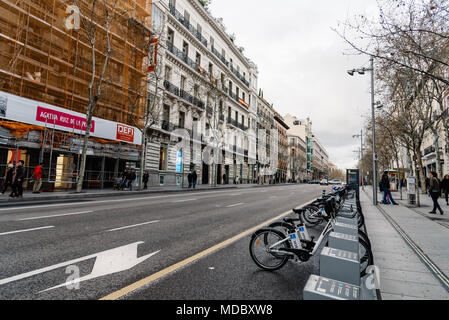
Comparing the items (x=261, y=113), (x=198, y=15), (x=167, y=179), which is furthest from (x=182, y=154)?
(x=261, y=113)

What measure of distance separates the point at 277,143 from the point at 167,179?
4775 cm

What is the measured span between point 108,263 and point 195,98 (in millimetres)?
29237

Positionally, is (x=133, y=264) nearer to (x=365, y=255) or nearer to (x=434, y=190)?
(x=365, y=255)

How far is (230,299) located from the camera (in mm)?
2979

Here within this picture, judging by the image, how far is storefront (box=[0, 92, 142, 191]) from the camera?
14539mm

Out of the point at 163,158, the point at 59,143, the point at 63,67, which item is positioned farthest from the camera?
the point at 163,158

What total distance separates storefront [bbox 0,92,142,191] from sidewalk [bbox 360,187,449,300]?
16866 mm

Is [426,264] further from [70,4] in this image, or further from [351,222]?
[70,4]

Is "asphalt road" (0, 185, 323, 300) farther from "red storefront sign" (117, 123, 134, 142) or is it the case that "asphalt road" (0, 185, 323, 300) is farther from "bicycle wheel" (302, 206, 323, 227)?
"red storefront sign" (117, 123, 134, 142)

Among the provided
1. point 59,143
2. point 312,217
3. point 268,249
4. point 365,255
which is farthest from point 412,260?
point 59,143

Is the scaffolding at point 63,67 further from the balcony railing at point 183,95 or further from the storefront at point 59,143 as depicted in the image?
the balcony railing at point 183,95

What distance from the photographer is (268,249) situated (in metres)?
4.04

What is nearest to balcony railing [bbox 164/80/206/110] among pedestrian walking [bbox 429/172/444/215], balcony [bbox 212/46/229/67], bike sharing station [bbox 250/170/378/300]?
balcony [bbox 212/46/229/67]

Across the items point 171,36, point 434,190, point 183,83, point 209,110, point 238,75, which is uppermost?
point 238,75
